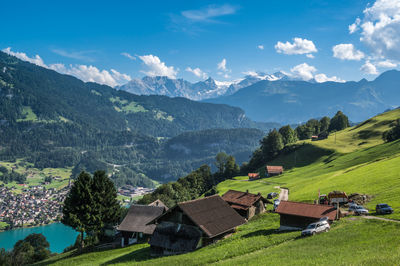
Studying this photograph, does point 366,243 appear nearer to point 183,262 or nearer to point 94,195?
point 183,262

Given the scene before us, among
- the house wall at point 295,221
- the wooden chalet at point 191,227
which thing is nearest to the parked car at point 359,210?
the house wall at point 295,221

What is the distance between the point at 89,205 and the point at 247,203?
3452 cm

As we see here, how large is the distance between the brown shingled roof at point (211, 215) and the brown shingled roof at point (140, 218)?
2102 cm

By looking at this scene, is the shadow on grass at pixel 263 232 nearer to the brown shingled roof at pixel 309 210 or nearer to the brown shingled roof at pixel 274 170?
the brown shingled roof at pixel 309 210

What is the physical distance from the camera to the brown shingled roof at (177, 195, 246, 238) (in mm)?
40719

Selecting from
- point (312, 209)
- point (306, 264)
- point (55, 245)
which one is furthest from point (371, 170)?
point (55, 245)

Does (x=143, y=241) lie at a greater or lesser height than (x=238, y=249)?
lesser

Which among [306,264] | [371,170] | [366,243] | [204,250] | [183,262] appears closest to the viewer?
[306,264]

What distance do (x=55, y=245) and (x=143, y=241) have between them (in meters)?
160

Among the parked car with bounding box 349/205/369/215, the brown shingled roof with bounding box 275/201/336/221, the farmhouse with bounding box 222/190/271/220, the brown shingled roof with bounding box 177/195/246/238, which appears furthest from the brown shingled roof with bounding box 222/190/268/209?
the parked car with bounding box 349/205/369/215

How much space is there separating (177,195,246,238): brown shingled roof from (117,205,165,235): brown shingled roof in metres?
21.0

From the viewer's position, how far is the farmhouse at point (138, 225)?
204ft

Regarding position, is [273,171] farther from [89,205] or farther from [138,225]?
[89,205]

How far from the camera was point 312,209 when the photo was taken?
38.7 m
